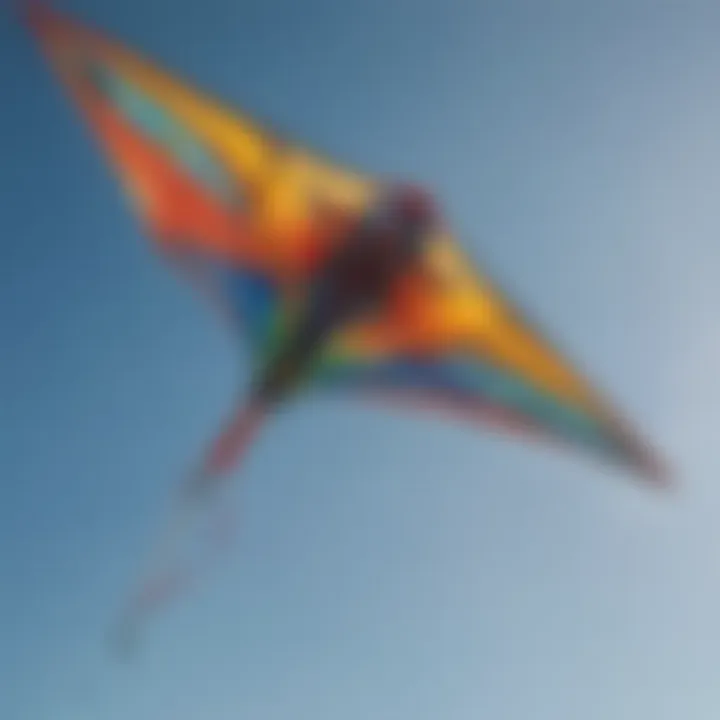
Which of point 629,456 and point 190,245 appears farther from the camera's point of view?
point 190,245

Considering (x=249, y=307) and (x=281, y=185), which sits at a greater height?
(x=281, y=185)

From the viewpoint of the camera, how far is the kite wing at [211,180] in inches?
152

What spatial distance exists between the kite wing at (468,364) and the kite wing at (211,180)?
14.0 inches

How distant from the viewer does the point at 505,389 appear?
3.87 m

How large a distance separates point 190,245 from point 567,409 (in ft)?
5.34

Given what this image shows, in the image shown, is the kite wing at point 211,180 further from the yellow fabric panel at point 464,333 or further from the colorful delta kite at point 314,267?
the yellow fabric panel at point 464,333

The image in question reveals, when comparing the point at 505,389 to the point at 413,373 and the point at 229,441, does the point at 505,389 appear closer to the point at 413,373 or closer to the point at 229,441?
the point at 413,373

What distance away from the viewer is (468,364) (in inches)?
153

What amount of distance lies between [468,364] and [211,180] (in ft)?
4.24

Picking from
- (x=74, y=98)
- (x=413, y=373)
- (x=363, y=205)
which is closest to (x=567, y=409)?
(x=413, y=373)

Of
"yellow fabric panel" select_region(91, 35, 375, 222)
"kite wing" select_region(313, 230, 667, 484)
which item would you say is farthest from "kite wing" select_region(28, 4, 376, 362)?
"kite wing" select_region(313, 230, 667, 484)

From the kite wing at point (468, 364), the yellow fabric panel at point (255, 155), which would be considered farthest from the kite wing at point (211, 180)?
the kite wing at point (468, 364)

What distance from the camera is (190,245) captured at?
394cm

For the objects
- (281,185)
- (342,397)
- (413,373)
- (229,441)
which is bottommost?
(229,441)
